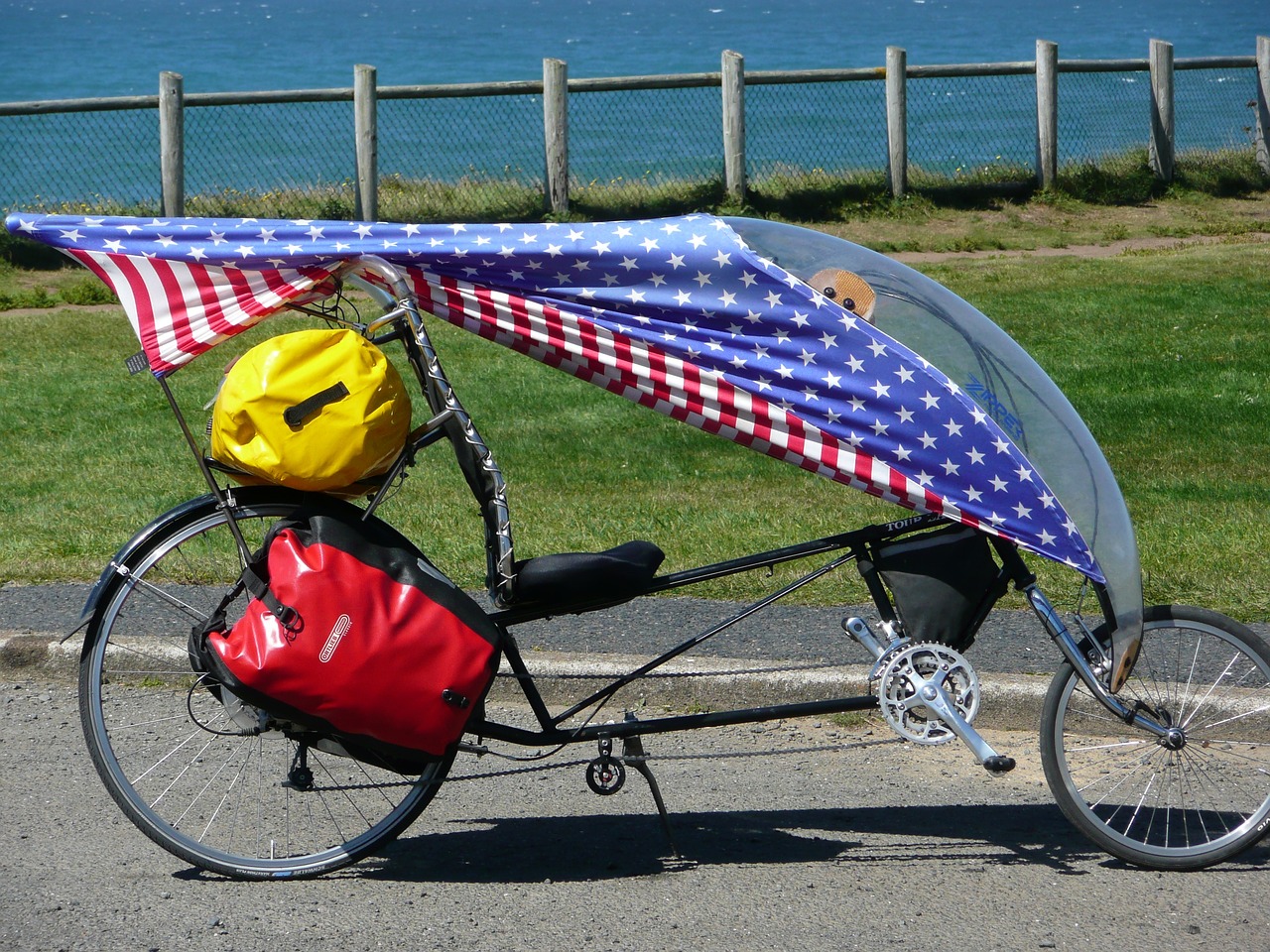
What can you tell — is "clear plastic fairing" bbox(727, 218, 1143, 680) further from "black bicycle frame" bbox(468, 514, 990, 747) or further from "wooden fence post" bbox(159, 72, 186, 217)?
"wooden fence post" bbox(159, 72, 186, 217)

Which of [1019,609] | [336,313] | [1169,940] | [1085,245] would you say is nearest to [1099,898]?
[1169,940]

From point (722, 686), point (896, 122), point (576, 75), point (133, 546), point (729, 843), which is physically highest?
point (576, 75)

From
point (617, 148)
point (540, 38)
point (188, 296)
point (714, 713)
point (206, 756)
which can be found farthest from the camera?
point (540, 38)

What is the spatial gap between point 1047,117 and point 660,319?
1554 cm

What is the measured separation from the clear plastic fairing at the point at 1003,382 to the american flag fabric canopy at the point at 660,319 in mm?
86

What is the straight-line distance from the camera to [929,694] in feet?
13.0

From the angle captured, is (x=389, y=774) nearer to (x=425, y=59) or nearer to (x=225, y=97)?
(x=225, y=97)

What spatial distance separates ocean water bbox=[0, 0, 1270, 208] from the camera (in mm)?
19531

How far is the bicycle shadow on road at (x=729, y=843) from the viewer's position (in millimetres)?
4184

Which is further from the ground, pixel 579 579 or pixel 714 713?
pixel 579 579

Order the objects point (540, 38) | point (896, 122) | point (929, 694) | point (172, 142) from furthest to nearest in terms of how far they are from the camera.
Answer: point (540, 38), point (896, 122), point (172, 142), point (929, 694)

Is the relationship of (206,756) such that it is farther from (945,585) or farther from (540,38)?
(540,38)

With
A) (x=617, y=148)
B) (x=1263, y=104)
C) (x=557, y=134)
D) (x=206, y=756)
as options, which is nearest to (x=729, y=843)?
(x=206, y=756)

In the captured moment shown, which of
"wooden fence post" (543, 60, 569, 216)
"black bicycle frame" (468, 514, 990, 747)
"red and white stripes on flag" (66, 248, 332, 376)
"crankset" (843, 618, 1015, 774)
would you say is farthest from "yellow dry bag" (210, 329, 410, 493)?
"wooden fence post" (543, 60, 569, 216)
